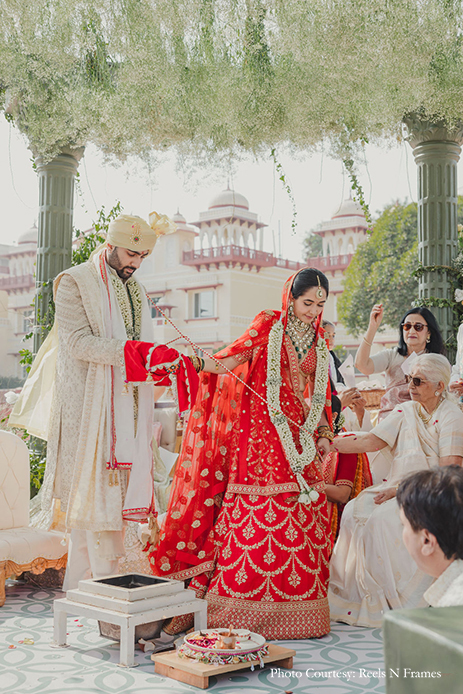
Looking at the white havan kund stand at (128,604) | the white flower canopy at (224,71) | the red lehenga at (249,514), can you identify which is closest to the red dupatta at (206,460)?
the red lehenga at (249,514)

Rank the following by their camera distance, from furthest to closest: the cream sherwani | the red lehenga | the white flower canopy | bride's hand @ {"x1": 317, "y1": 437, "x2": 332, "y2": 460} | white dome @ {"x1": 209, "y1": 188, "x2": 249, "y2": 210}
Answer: white dome @ {"x1": 209, "y1": 188, "x2": 249, "y2": 210} < the white flower canopy < bride's hand @ {"x1": 317, "y1": 437, "x2": 332, "y2": 460} < the cream sherwani < the red lehenga

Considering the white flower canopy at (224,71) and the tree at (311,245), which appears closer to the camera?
the white flower canopy at (224,71)

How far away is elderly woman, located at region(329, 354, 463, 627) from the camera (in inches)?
141

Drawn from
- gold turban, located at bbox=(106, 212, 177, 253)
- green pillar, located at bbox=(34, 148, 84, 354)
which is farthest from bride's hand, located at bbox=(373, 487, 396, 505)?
green pillar, located at bbox=(34, 148, 84, 354)

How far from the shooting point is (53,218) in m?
5.53

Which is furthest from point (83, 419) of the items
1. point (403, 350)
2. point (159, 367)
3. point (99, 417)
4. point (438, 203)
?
point (438, 203)

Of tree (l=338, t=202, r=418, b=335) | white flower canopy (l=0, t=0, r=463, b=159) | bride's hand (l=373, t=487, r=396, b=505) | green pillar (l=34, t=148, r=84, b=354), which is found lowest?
bride's hand (l=373, t=487, r=396, b=505)

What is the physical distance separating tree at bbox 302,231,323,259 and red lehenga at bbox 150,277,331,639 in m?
36.2

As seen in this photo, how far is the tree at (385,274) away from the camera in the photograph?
23750 mm

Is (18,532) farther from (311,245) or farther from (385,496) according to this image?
(311,245)

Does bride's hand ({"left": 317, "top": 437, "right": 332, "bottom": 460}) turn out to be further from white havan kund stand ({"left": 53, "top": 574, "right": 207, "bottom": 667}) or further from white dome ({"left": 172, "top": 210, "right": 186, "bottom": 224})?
white dome ({"left": 172, "top": 210, "right": 186, "bottom": 224})

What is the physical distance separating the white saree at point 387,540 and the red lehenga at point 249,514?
0.17 m

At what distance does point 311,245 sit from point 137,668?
38.0 m

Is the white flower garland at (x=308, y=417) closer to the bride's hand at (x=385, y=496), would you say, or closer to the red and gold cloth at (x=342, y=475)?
the bride's hand at (x=385, y=496)
